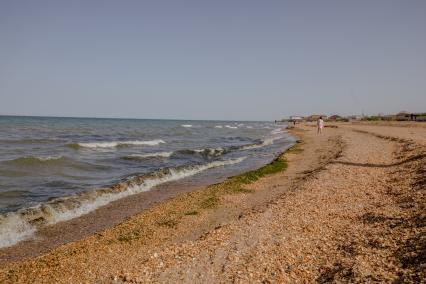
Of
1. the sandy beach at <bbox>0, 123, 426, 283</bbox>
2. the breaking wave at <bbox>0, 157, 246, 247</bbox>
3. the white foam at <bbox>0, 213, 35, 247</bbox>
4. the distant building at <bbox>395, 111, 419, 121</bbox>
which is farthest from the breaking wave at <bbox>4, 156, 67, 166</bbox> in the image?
the distant building at <bbox>395, 111, 419, 121</bbox>

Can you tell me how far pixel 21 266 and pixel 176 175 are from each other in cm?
1233

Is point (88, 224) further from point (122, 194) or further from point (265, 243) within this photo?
point (265, 243)

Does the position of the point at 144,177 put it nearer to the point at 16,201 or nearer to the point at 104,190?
the point at 104,190

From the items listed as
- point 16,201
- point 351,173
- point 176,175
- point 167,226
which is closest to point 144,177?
point 176,175

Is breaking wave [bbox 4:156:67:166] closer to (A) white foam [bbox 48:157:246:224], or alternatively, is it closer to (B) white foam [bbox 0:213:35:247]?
(A) white foam [bbox 48:157:246:224]

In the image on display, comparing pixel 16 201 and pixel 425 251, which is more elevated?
pixel 425 251

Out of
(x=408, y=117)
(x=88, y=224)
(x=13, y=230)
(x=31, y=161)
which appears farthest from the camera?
(x=408, y=117)

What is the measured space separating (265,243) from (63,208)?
781 centimetres

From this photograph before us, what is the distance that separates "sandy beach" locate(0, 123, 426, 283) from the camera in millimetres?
6207

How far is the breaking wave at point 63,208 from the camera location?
33.8 ft

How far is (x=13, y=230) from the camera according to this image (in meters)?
10.3

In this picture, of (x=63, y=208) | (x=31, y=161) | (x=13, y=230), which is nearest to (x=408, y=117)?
(x=31, y=161)

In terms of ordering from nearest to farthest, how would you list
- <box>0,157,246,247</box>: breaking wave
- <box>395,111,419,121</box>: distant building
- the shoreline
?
the shoreline, <box>0,157,246,247</box>: breaking wave, <box>395,111,419,121</box>: distant building

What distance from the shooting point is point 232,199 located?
12.9m
